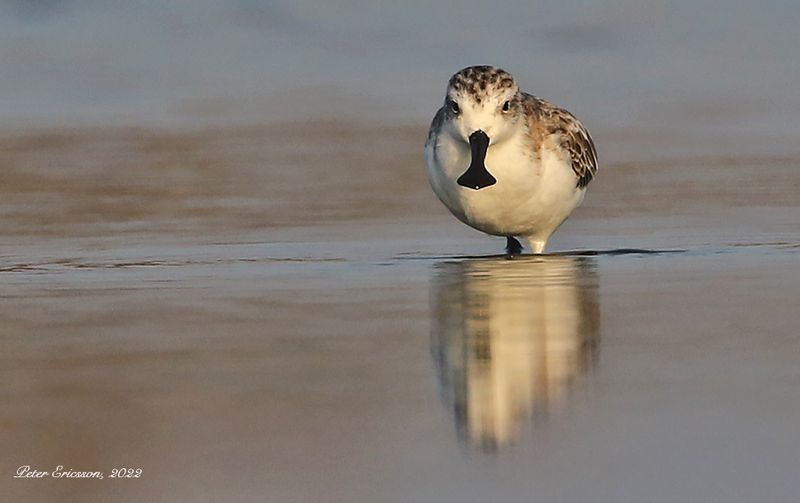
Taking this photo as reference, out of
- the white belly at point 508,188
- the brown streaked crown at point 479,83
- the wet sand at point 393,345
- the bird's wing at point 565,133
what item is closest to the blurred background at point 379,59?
the wet sand at point 393,345

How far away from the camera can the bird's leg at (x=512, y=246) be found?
28.1 ft

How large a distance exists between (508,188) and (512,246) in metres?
0.81

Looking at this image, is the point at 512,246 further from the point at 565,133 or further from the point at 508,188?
the point at 508,188

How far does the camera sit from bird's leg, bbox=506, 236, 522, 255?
855 centimetres

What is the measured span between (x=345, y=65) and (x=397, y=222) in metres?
5.60

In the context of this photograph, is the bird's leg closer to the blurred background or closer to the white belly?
the white belly

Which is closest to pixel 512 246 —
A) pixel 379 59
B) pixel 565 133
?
pixel 565 133

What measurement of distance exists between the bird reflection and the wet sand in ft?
0.05

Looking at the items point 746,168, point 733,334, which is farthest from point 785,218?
point 733,334

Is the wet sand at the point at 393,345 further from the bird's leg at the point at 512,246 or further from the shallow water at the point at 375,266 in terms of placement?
the bird's leg at the point at 512,246

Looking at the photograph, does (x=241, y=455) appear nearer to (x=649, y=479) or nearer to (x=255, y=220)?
(x=649, y=479)

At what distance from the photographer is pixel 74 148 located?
1206 centimetres

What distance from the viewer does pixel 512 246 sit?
862cm

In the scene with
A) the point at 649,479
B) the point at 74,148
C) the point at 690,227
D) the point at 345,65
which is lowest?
the point at 649,479
